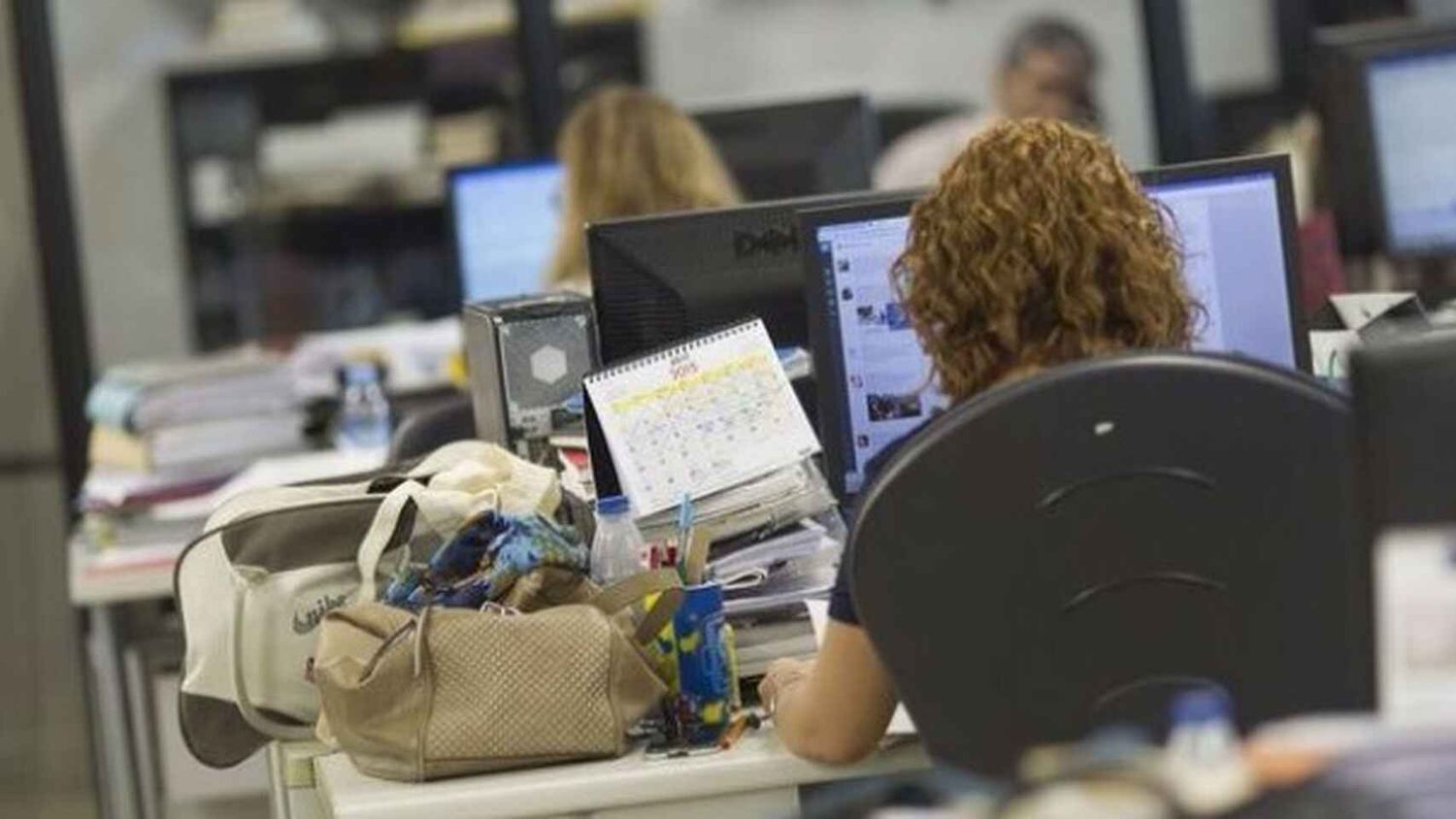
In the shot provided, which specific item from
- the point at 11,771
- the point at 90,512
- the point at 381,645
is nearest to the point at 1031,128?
the point at 381,645

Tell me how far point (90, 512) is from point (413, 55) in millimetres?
3300

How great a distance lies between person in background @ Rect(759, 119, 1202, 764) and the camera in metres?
2.94

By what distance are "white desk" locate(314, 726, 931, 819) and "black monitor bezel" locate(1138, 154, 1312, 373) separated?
86 cm

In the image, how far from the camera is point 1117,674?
108 inches

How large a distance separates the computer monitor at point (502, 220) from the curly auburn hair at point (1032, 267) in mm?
3572

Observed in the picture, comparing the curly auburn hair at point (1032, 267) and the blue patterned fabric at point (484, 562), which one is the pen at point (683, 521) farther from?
the curly auburn hair at point (1032, 267)

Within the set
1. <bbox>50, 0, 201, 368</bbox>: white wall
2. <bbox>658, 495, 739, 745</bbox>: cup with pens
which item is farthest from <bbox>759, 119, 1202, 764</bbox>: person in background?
<bbox>50, 0, 201, 368</bbox>: white wall

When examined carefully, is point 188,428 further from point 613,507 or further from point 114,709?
point 613,507

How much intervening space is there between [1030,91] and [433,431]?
3.44m

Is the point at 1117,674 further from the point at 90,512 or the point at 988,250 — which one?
the point at 90,512

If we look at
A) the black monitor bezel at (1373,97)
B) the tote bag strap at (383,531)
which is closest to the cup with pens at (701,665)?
the tote bag strap at (383,531)

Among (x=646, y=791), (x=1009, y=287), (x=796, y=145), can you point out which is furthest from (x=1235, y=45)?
(x=646, y=791)

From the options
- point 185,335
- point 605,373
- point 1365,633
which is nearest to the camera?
point 1365,633

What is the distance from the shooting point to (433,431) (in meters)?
4.70
